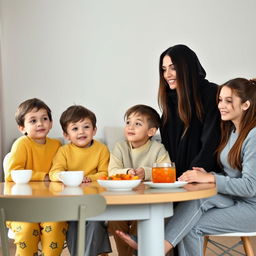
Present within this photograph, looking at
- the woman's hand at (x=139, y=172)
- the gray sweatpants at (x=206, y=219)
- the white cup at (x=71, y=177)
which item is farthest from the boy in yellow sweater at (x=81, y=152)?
the gray sweatpants at (x=206, y=219)

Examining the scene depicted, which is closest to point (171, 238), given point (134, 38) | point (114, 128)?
point (114, 128)

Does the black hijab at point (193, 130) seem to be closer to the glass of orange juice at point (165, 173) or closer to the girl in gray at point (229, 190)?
the girl in gray at point (229, 190)

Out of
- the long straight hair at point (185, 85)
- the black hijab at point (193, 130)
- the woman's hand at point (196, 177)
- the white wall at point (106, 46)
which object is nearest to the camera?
the woman's hand at point (196, 177)

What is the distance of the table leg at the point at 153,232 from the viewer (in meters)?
1.89

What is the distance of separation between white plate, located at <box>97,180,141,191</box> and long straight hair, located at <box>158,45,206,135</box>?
0.81 metres

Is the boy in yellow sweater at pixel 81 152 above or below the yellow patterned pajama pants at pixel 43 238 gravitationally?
above

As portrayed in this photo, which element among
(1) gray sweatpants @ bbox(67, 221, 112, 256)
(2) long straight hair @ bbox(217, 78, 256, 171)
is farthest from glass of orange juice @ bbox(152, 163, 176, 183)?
(1) gray sweatpants @ bbox(67, 221, 112, 256)

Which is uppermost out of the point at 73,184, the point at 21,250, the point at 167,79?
the point at 167,79

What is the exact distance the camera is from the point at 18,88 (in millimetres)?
4410

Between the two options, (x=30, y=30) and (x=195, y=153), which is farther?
(x=30, y=30)

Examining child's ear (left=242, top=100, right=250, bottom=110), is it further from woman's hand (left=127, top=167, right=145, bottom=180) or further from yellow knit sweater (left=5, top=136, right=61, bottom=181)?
yellow knit sweater (left=5, top=136, right=61, bottom=181)

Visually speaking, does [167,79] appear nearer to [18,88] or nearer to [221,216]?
[221,216]

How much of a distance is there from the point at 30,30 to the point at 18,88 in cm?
49

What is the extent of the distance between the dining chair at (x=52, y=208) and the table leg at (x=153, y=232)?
0.24 m
